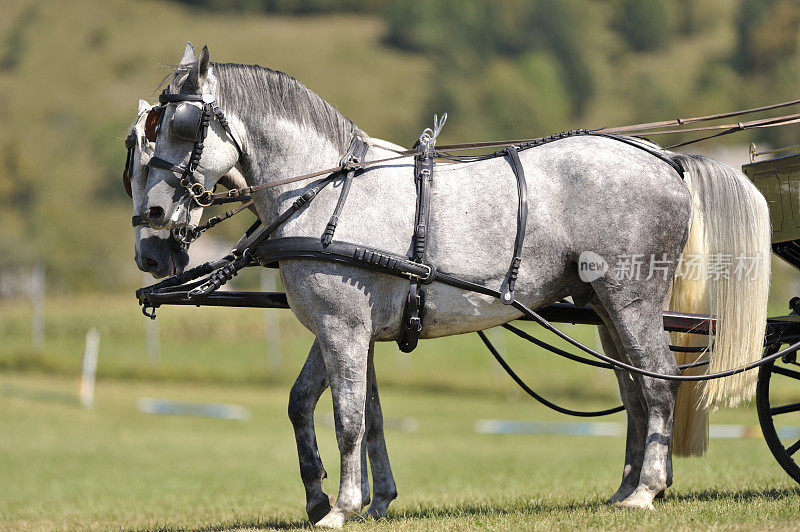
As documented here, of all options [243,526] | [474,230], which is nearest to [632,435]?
[474,230]

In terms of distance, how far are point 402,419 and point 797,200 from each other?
13.7 meters

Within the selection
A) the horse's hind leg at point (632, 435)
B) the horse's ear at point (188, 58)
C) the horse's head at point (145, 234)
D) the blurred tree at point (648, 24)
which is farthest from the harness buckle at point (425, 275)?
the blurred tree at point (648, 24)

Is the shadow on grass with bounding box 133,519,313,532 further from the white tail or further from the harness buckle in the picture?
the white tail

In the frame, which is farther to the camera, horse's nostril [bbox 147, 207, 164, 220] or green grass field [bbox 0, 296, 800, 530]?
green grass field [bbox 0, 296, 800, 530]

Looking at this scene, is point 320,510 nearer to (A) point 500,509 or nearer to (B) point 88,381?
(A) point 500,509

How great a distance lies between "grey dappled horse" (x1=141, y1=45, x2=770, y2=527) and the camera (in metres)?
6.02

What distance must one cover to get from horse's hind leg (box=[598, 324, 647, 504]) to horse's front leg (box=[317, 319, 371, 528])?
1614 millimetres

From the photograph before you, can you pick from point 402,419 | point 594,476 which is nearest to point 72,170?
point 402,419

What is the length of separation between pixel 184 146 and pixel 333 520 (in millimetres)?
2388

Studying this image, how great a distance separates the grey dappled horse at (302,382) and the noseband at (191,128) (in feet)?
0.69

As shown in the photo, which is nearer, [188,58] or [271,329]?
[188,58]

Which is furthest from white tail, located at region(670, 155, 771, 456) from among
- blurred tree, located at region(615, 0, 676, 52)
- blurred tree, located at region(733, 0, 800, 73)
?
blurred tree, located at region(615, 0, 676, 52)

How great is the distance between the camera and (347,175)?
20.1ft

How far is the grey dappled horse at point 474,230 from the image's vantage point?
19.7 ft
